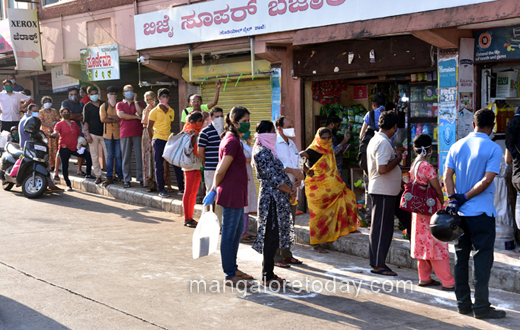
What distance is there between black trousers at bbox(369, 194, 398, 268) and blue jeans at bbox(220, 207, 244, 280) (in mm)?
1530

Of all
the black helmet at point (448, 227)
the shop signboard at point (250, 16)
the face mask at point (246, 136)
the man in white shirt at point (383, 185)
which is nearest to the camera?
the black helmet at point (448, 227)

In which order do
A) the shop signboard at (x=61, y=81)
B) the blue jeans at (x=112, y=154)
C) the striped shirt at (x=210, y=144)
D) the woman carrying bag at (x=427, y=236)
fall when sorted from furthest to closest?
the shop signboard at (x=61, y=81)
the blue jeans at (x=112, y=154)
the striped shirt at (x=210, y=144)
the woman carrying bag at (x=427, y=236)

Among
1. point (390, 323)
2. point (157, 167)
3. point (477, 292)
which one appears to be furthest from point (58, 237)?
point (477, 292)

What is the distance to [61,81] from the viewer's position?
15914mm

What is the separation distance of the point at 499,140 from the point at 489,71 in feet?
3.01

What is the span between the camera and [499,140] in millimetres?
7590

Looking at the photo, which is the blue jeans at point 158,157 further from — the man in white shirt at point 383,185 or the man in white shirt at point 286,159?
the man in white shirt at point 383,185

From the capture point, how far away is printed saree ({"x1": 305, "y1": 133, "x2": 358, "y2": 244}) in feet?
23.5

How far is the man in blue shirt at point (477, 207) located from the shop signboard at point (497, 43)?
262 cm

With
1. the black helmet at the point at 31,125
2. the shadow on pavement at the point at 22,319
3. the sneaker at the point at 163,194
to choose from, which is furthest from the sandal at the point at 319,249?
the black helmet at the point at 31,125

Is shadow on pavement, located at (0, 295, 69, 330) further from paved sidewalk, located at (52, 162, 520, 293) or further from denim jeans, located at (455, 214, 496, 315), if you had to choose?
paved sidewalk, located at (52, 162, 520, 293)

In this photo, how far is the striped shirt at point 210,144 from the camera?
7531mm

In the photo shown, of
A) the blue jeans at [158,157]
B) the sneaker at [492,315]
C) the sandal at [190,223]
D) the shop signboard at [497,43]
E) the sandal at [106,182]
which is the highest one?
the shop signboard at [497,43]

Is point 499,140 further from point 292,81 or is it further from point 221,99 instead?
point 221,99
